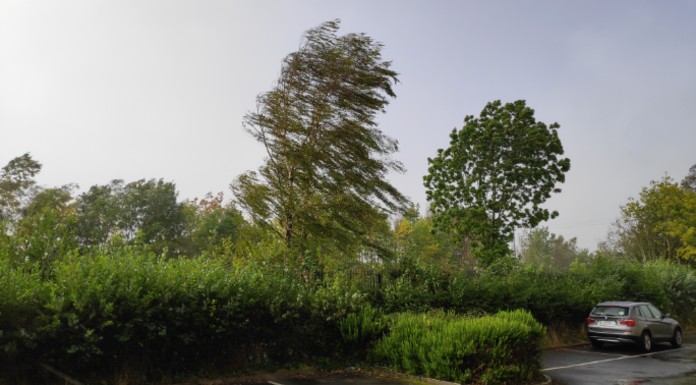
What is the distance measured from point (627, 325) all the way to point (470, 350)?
9.63 m

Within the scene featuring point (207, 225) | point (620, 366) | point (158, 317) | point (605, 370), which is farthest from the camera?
point (207, 225)

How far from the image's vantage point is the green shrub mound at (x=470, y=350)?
1041 cm

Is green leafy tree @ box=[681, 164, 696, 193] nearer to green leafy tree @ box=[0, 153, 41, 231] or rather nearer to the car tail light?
the car tail light

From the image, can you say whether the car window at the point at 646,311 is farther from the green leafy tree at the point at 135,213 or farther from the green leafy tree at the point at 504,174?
the green leafy tree at the point at 135,213

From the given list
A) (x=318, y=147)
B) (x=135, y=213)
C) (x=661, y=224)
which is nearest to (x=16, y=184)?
(x=135, y=213)

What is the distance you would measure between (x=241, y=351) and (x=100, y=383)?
2.91 metres

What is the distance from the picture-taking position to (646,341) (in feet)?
57.2

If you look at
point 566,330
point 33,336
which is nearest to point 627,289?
point 566,330

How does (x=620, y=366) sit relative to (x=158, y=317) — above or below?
Result: below

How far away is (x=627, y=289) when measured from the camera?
2383 centimetres

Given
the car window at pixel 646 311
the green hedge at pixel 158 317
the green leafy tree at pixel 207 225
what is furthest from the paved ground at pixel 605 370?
the green leafy tree at pixel 207 225

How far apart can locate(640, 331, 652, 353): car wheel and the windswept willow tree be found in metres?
10.3

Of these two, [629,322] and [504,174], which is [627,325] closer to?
[629,322]

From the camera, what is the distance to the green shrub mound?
1041 cm
